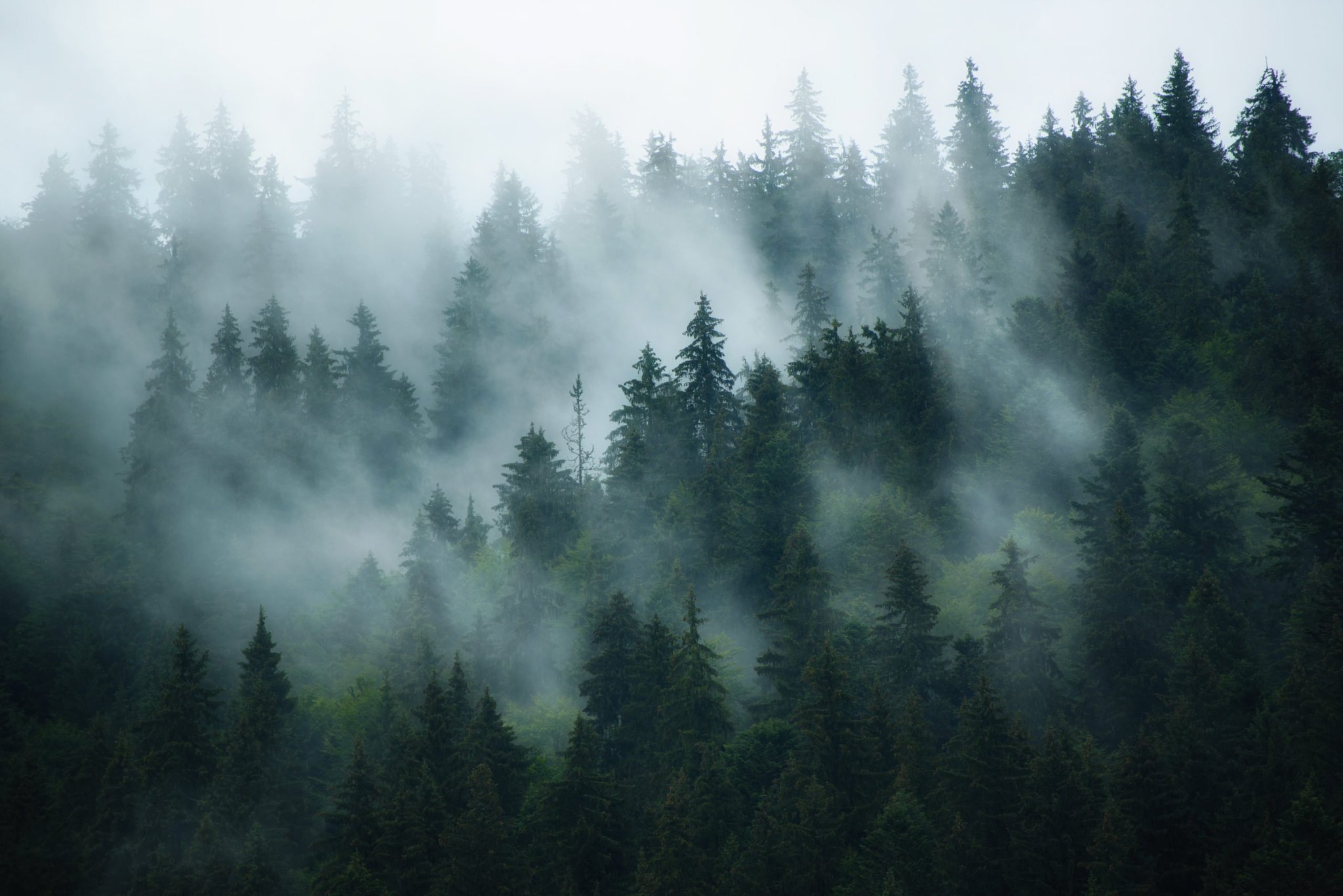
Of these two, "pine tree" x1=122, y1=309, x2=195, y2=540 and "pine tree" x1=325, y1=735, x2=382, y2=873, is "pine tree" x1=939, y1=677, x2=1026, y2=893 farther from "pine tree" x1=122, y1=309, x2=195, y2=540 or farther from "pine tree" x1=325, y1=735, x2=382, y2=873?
"pine tree" x1=122, y1=309, x2=195, y2=540

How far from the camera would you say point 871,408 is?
57438mm

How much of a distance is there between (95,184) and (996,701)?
307ft

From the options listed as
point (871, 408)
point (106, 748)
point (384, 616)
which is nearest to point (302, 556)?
point (384, 616)

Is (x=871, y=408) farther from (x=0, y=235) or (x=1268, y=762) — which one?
(x=0, y=235)

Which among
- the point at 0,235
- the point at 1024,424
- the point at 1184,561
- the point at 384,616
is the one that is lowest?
the point at 1184,561

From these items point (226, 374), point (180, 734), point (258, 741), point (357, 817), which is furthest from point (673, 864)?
point (226, 374)

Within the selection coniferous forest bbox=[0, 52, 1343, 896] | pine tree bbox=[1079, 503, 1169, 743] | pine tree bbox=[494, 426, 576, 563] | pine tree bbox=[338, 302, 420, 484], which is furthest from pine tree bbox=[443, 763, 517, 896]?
pine tree bbox=[338, 302, 420, 484]

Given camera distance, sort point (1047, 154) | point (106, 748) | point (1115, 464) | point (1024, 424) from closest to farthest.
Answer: point (1115, 464) → point (106, 748) → point (1024, 424) → point (1047, 154)

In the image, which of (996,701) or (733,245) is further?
(733,245)

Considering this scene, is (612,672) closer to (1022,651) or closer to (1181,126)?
(1022,651)

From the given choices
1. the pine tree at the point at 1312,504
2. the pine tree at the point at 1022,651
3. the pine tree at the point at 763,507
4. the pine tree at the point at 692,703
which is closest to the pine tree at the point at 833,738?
the pine tree at the point at 692,703

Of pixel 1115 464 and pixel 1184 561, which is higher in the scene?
pixel 1115 464

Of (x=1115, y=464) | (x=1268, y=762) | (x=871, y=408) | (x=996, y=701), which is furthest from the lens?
(x=871, y=408)

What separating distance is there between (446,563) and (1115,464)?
35.8 meters
